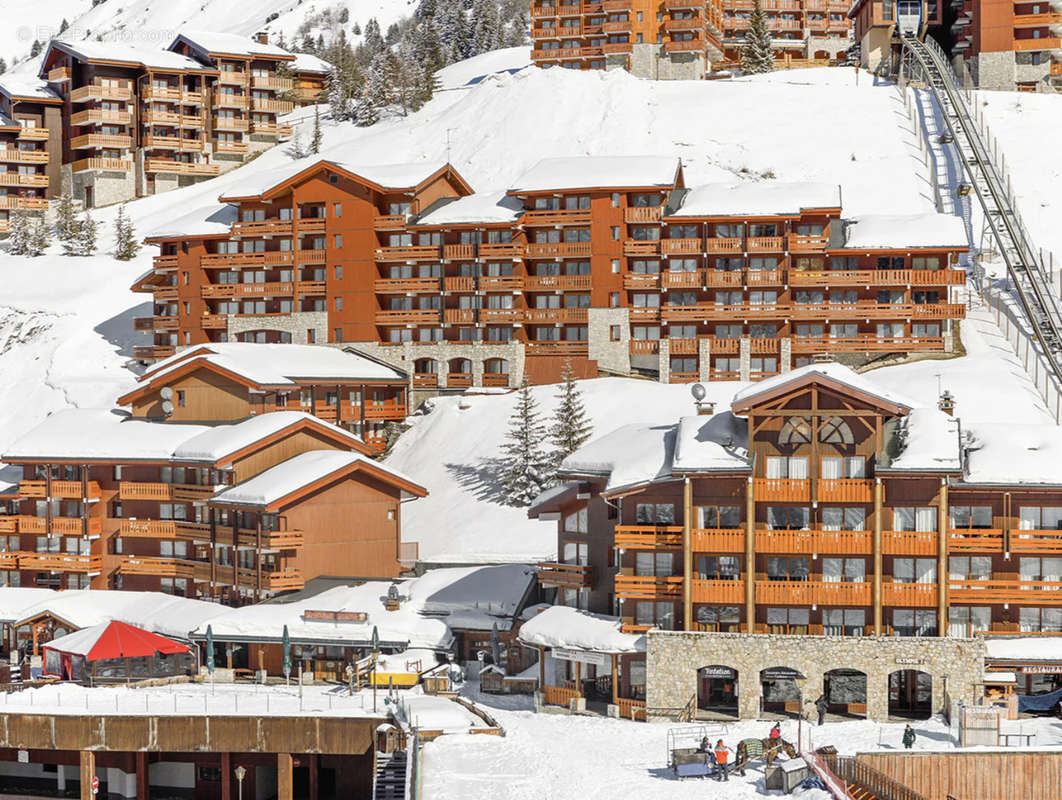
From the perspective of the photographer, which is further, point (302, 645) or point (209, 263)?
point (209, 263)

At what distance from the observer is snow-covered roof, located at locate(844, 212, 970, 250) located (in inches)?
3455

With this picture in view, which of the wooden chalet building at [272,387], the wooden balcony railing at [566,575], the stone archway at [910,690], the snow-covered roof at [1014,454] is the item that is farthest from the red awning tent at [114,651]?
the snow-covered roof at [1014,454]

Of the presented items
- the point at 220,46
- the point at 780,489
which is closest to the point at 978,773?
the point at 780,489

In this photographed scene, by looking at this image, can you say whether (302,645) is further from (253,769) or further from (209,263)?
(209,263)

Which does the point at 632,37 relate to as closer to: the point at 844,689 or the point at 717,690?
the point at 717,690

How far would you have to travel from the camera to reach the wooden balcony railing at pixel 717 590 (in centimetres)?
5525

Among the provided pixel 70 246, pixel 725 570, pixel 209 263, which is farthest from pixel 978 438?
pixel 70 246

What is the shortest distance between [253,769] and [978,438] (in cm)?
2776

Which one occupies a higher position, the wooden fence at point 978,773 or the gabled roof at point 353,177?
the gabled roof at point 353,177

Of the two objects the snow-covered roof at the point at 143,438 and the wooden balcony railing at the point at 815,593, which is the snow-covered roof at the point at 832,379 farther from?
the snow-covered roof at the point at 143,438

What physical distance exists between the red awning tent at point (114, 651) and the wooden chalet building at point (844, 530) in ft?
59.0

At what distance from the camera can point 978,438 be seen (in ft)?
192

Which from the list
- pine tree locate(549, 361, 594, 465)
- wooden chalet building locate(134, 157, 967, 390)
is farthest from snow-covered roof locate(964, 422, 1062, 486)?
wooden chalet building locate(134, 157, 967, 390)

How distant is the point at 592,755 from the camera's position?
1945 inches
